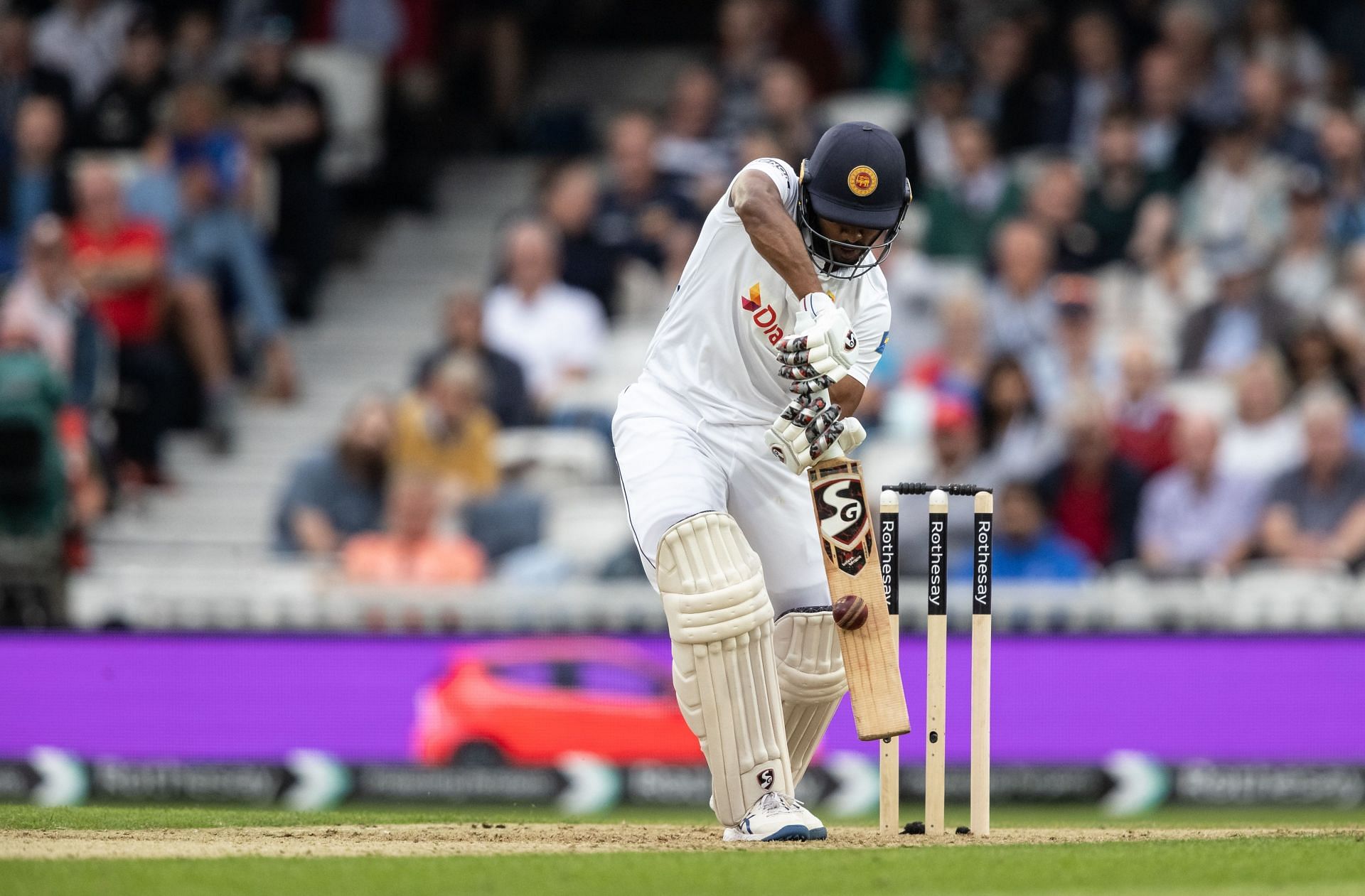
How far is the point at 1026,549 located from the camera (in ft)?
37.7

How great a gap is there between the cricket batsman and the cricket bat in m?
0.09

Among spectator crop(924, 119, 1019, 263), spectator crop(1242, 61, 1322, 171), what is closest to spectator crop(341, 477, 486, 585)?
spectator crop(924, 119, 1019, 263)

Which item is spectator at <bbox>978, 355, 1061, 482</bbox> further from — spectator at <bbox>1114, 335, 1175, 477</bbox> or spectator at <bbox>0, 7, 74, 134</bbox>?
spectator at <bbox>0, 7, 74, 134</bbox>

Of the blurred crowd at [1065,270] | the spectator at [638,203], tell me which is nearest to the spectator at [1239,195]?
the blurred crowd at [1065,270]

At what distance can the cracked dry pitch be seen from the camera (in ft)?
21.6

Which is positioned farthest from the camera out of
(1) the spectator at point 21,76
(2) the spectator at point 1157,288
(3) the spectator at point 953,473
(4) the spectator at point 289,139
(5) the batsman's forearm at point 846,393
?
(1) the spectator at point 21,76

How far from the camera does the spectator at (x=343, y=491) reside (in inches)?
488

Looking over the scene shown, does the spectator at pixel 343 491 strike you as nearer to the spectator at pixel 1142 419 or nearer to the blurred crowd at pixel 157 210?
the blurred crowd at pixel 157 210

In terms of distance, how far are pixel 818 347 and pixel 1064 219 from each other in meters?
7.70

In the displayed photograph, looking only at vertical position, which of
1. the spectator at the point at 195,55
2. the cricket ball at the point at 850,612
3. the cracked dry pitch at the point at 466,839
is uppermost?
the spectator at the point at 195,55

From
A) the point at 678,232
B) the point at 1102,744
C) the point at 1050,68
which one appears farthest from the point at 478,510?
the point at 1050,68

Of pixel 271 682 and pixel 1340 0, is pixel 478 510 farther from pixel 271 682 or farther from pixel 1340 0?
pixel 1340 0

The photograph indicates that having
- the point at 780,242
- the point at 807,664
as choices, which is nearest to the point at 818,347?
the point at 780,242

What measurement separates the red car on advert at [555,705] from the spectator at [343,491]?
156 cm
